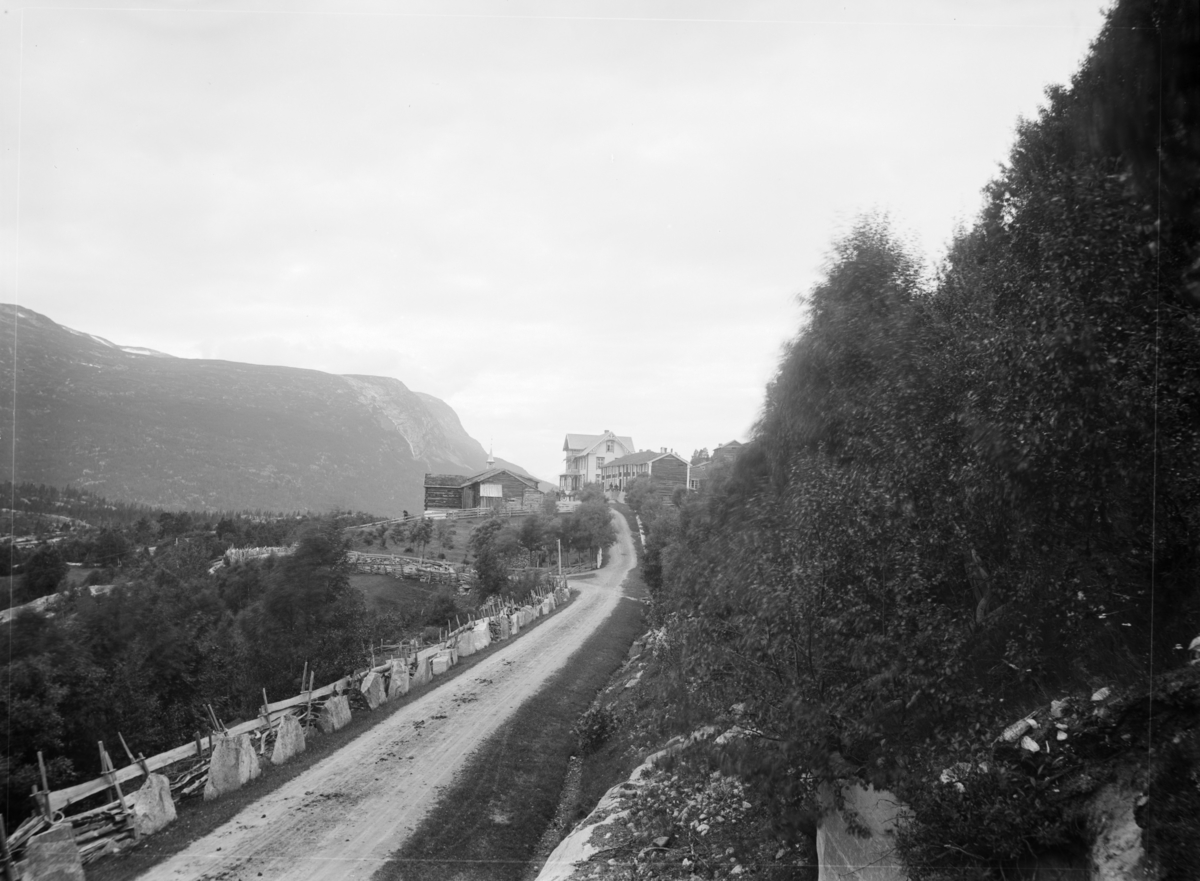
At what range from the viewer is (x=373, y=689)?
19312mm

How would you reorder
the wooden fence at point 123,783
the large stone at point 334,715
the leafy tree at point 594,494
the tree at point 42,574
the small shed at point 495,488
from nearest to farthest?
the wooden fence at point 123,783 → the tree at point 42,574 → the large stone at point 334,715 → the leafy tree at point 594,494 → the small shed at point 495,488

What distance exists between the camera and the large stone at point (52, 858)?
8969 mm

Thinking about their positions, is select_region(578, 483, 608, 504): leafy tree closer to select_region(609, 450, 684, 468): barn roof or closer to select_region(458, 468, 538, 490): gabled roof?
select_region(609, 450, 684, 468): barn roof

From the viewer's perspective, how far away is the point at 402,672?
68.3 feet

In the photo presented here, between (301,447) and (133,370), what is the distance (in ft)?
67.1

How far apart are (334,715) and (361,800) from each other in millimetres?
5375

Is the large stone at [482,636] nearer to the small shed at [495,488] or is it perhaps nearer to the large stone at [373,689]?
the large stone at [373,689]

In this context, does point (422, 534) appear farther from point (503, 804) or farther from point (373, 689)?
point (503, 804)

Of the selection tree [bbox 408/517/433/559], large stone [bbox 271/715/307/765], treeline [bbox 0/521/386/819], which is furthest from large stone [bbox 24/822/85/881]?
tree [bbox 408/517/433/559]

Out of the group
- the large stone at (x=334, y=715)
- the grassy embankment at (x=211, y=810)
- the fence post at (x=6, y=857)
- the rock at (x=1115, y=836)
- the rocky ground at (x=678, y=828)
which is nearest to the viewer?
the rock at (x=1115, y=836)

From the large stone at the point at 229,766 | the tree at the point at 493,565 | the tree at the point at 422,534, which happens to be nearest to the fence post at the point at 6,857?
the large stone at the point at 229,766

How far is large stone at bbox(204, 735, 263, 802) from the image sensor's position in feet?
41.1

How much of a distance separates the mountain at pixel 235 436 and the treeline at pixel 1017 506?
38.4 metres

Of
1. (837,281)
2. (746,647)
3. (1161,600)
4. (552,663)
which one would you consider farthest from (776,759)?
(552,663)
